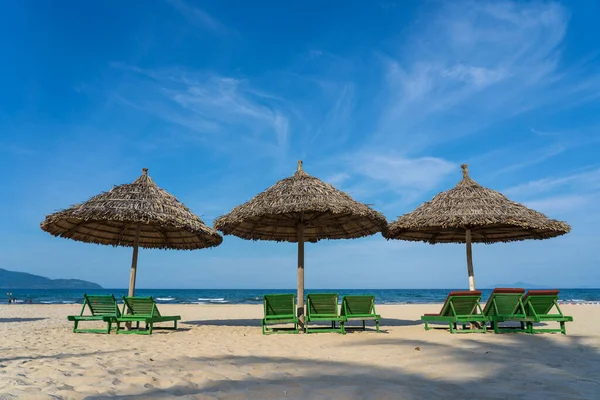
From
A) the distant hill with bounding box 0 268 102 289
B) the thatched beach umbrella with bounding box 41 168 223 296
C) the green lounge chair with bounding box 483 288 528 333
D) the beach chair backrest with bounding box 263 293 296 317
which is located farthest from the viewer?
the distant hill with bounding box 0 268 102 289

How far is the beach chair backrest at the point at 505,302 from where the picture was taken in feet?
24.4

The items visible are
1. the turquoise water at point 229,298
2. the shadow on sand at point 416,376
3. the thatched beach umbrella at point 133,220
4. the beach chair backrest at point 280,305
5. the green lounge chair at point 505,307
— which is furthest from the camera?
the turquoise water at point 229,298

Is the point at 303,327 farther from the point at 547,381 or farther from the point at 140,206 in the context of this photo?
the point at 547,381

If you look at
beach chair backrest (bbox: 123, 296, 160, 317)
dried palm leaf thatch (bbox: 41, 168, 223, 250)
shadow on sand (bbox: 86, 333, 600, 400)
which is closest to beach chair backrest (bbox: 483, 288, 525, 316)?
shadow on sand (bbox: 86, 333, 600, 400)

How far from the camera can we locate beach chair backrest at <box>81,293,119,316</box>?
7.65m

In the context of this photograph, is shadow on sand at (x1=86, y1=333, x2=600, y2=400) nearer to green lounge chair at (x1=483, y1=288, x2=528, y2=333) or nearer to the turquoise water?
green lounge chair at (x1=483, y1=288, x2=528, y2=333)

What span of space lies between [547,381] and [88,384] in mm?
3842

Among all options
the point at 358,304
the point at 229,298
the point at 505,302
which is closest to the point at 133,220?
the point at 358,304

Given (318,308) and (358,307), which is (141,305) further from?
(358,307)

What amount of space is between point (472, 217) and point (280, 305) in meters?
4.21

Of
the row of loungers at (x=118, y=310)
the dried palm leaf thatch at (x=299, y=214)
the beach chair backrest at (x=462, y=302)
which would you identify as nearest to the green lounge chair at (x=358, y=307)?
the beach chair backrest at (x=462, y=302)

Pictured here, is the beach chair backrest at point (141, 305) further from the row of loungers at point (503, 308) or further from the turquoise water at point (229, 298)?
the turquoise water at point (229, 298)

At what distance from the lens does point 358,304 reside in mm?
7785

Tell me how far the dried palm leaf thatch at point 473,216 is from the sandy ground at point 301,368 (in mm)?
2528
